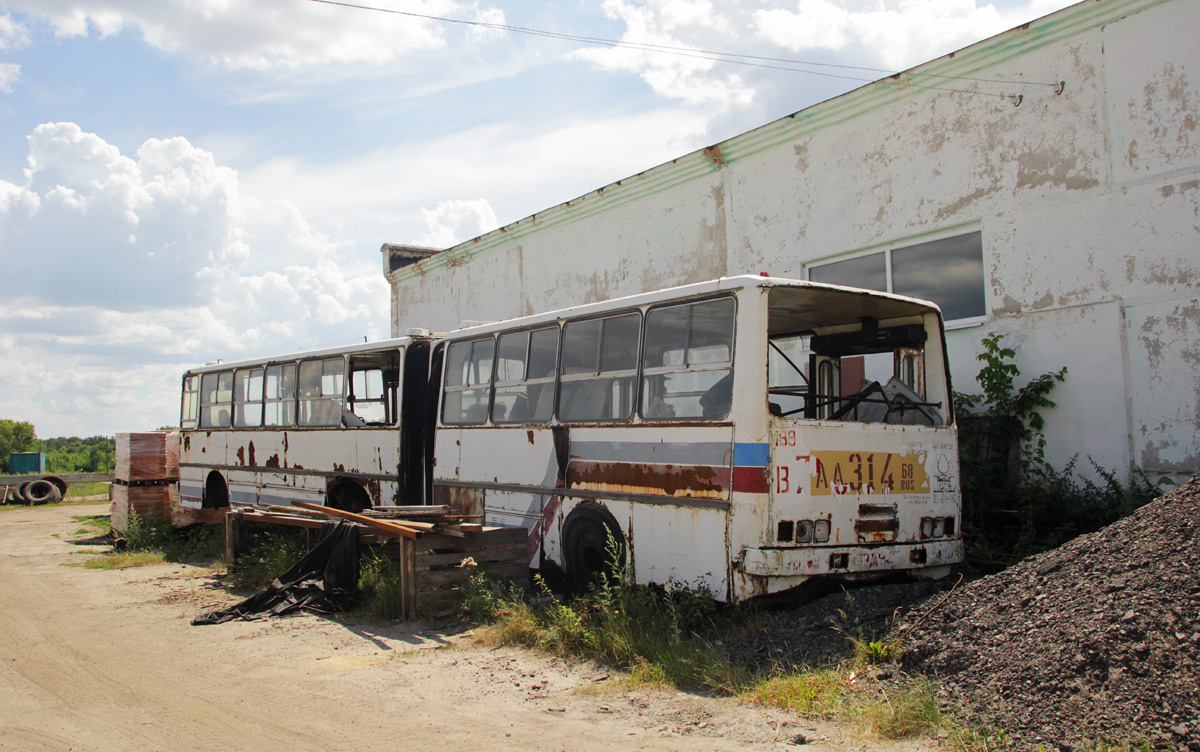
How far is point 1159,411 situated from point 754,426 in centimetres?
471

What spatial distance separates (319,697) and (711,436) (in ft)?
10.8

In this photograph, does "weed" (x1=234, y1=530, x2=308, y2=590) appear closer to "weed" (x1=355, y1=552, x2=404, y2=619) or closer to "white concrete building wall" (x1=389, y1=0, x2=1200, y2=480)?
"weed" (x1=355, y1=552, x2=404, y2=619)

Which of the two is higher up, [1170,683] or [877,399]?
[877,399]

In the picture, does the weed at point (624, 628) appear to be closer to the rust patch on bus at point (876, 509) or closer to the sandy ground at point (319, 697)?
the sandy ground at point (319, 697)

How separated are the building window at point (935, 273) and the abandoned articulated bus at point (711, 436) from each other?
40.1 inches

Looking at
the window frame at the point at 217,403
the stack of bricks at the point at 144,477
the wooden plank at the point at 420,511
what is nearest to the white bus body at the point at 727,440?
the wooden plank at the point at 420,511

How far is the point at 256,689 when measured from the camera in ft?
19.5

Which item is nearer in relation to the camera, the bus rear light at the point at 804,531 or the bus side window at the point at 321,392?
the bus rear light at the point at 804,531

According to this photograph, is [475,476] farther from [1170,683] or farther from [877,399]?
[1170,683]

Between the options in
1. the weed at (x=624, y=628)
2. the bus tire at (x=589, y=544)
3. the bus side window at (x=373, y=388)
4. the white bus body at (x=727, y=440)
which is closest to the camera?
the weed at (x=624, y=628)

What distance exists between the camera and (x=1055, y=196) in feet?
30.3

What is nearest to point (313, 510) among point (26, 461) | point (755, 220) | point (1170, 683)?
point (755, 220)

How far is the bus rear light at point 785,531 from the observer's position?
6320 mm

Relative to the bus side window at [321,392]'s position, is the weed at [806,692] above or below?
below
